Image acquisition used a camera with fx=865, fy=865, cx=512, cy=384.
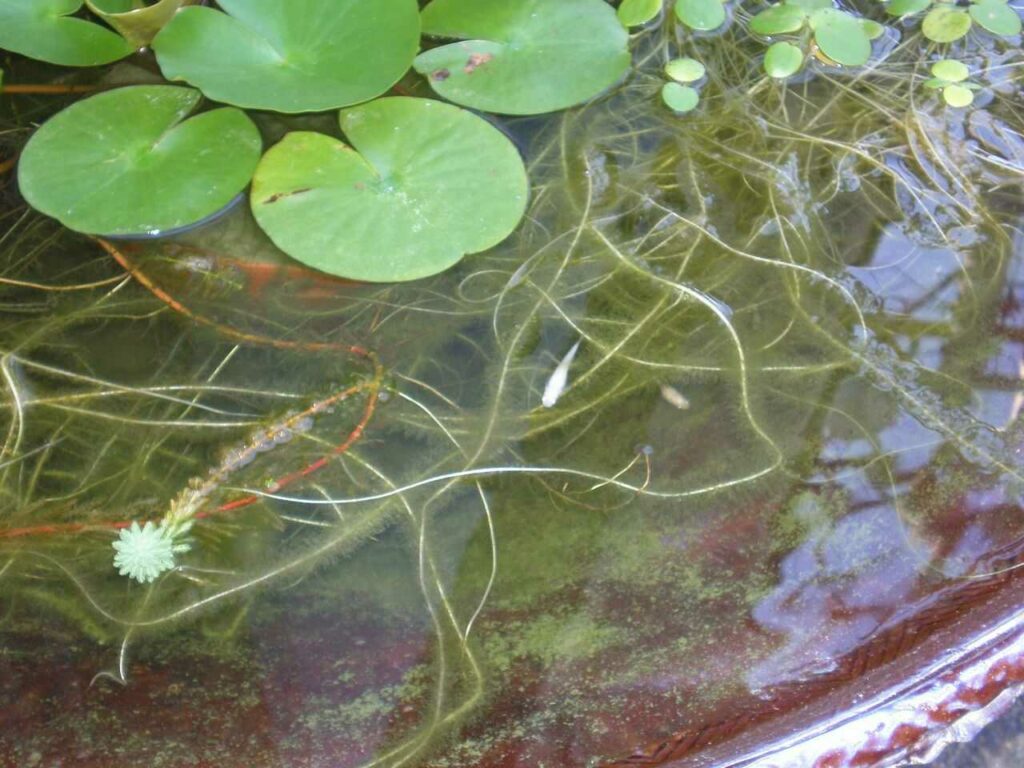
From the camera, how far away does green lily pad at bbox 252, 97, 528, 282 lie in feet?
5.92

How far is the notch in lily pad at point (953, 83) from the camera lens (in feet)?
7.19

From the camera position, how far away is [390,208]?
1834mm

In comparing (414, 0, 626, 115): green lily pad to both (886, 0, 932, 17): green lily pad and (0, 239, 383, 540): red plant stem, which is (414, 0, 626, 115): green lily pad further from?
(886, 0, 932, 17): green lily pad

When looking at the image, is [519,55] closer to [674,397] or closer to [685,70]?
[685,70]

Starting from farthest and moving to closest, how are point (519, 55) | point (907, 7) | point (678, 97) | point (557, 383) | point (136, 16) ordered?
1. point (907, 7)
2. point (678, 97)
3. point (519, 55)
4. point (557, 383)
5. point (136, 16)

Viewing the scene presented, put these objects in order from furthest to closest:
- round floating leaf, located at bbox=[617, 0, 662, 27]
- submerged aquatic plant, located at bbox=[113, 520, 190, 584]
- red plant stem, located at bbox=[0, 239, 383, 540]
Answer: round floating leaf, located at bbox=[617, 0, 662, 27]
red plant stem, located at bbox=[0, 239, 383, 540]
submerged aquatic plant, located at bbox=[113, 520, 190, 584]

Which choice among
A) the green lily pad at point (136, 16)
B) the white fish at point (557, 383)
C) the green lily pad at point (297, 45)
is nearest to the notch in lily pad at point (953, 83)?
the white fish at point (557, 383)

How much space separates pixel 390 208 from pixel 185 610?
2.98 feet

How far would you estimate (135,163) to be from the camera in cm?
186

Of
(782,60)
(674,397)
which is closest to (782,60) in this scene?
(782,60)

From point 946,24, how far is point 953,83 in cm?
17

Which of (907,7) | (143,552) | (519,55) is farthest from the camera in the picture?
(907,7)

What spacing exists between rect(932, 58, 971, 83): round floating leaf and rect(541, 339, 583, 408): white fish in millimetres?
1246

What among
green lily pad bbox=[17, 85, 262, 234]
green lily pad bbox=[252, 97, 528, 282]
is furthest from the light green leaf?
green lily pad bbox=[17, 85, 262, 234]
